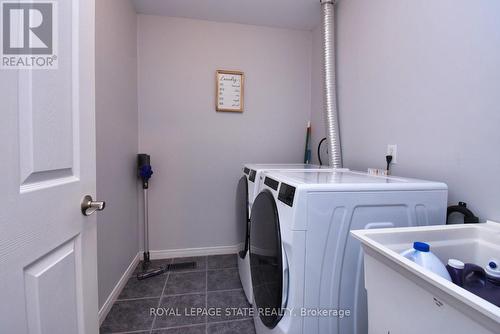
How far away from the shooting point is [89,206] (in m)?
0.79

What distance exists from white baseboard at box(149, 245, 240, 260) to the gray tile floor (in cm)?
13

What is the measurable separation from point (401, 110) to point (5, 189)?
1.72 m

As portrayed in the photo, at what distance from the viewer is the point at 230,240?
2.46 m

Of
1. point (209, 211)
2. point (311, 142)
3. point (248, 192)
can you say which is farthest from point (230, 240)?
point (311, 142)

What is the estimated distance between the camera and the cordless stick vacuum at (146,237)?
2.02 meters

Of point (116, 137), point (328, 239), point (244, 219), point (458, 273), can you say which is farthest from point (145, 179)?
point (458, 273)

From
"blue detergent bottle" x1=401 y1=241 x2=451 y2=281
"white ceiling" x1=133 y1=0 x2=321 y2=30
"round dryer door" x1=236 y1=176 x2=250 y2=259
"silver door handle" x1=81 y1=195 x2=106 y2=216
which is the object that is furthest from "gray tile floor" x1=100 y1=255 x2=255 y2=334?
"white ceiling" x1=133 y1=0 x2=321 y2=30

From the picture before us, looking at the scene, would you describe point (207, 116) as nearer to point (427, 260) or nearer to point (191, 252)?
point (191, 252)

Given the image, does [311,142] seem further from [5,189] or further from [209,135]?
[5,189]

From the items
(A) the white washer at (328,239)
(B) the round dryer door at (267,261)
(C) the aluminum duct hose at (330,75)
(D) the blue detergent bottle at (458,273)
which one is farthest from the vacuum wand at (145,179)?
(D) the blue detergent bottle at (458,273)

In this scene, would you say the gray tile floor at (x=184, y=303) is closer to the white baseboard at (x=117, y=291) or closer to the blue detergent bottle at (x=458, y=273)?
the white baseboard at (x=117, y=291)

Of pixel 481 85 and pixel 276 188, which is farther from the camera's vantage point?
pixel 276 188

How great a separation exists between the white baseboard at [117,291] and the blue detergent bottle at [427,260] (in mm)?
1808

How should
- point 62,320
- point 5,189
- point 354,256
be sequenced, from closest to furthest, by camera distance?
1. point 5,189
2. point 62,320
3. point 354,256
